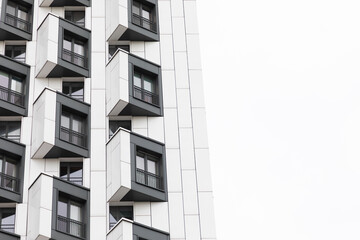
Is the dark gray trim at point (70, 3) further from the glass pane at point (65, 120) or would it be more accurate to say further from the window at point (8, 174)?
the window at point (8, 174)

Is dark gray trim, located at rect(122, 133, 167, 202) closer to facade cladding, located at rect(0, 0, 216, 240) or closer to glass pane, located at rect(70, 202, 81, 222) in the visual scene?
facade cladding, located at rect(0, 0, 216, 240)

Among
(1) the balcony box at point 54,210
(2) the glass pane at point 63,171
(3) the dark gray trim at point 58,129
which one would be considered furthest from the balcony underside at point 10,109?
(1) the balcony box at point 54,210

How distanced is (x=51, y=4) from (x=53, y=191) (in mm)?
13924

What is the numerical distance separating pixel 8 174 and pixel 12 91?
17.4 ft

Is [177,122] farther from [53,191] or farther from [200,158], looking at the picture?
[53,191]

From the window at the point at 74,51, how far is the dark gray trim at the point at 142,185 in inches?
264

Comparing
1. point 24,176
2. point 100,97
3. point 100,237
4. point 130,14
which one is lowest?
point 100,237

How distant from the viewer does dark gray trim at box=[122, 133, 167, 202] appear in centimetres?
5066

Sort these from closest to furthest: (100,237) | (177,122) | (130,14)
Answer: (100,237), (177,122), (130,14)

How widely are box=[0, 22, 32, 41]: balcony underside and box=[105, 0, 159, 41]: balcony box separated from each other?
15.6ft

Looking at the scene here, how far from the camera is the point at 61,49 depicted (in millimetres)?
56281

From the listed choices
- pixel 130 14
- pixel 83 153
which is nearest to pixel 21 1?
pixel 130 14

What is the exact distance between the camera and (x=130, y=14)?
5784 cm

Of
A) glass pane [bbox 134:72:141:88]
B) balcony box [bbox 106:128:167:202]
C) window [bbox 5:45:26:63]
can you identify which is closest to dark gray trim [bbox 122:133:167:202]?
balcony box [bbox 106:128:167:202]
